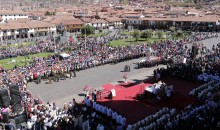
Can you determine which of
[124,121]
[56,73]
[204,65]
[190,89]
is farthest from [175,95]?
[56,73]

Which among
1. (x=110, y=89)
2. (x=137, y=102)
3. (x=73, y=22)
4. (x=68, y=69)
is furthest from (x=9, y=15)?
(x=137, y=102)

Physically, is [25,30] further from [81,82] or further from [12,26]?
[81,82]

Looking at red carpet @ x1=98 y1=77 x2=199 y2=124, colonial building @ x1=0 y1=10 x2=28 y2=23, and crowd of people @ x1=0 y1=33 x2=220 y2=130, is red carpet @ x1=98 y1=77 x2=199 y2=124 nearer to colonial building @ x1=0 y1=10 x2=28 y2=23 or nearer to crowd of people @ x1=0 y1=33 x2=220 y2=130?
crowd of people @ x1=0 y1=33 x2=220 y2=130

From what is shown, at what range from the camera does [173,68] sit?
25.3 metres

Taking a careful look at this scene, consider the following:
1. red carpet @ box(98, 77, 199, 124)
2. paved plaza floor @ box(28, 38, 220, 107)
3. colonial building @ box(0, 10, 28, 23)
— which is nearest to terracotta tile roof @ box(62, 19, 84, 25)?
colonial building @ box(0, 10, 28, 23)

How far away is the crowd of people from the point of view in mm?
16312

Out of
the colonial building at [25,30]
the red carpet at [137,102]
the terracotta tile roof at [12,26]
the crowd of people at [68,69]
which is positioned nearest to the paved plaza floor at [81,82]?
the crowd of people at [68,69]

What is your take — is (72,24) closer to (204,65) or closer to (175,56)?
(175,56)

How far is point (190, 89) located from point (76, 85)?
954 centimetres

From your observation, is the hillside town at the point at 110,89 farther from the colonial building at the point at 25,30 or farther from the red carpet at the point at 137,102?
the colonial building at the point at 25,30

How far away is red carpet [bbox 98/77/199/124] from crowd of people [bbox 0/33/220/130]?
1.13 metres

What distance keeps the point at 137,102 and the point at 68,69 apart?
36.6ft

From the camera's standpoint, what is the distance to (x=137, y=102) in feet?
63.0

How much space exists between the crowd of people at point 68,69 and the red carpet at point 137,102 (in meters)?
1.13
